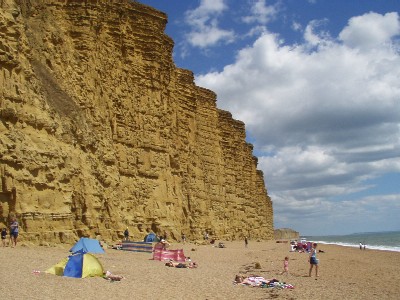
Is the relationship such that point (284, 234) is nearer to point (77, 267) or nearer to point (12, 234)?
point (12, 234)

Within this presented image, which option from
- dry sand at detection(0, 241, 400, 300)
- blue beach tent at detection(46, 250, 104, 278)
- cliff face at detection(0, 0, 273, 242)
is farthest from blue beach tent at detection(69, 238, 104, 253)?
blue beach tent at detection(46, 250, 104, 278)

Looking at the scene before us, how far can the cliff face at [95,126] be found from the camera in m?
17.0

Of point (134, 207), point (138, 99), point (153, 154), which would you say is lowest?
point (134, 207)

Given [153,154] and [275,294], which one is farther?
[153,154]

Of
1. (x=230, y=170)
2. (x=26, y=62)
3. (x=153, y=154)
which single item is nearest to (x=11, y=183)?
(x=26, y=62)

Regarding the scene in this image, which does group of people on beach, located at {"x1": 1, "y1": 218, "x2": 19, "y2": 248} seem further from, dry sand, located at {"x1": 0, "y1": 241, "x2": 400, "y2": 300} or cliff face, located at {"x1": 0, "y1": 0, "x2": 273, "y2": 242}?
cliff face, located at {"x1": 0, "y1": 0, "x2": 273, "y2": 242}

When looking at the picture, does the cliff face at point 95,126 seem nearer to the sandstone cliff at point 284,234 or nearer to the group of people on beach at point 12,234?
the group of people on beach at point 12,234

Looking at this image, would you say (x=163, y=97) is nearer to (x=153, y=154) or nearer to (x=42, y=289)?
(x=153, y=154)

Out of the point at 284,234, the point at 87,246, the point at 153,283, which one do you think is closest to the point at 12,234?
the point at 87,246

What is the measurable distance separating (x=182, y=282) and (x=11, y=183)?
24.0 ft

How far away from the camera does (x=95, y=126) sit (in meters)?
25.7

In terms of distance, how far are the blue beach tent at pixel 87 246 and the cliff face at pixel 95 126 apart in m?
1.01

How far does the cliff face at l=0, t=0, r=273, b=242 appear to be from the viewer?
17.0 meters

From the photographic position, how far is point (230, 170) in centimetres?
5634
